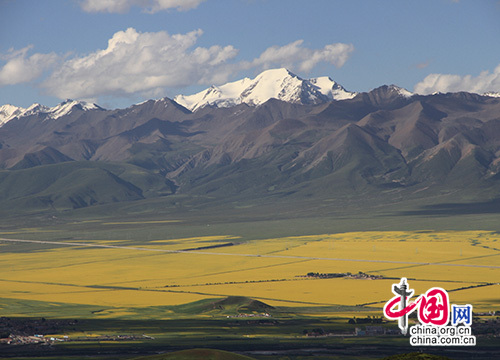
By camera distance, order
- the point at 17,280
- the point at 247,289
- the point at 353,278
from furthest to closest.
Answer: the point at 17,280
the point at 353,278
the point at 247,289

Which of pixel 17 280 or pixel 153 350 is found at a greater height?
pixel 17 280

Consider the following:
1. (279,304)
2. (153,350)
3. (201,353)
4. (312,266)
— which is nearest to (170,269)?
(312,266)

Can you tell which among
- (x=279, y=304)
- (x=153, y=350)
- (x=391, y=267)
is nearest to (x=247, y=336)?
(x=153, y=350)

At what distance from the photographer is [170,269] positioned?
200 meters

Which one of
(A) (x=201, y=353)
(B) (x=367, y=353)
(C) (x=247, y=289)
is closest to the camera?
(A) (x=201, y=353)

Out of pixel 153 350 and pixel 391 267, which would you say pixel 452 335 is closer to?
pixel 153 350

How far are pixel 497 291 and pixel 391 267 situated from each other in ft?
150

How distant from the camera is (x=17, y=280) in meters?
184

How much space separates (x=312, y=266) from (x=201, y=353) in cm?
12107

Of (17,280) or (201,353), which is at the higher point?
(17,280)

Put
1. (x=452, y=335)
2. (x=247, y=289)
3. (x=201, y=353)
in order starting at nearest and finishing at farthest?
(x=452, y=335), (x=201, y=353), (x=247, y=289)

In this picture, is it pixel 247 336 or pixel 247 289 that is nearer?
pixel 247 336

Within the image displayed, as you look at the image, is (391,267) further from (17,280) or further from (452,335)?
(452,335)

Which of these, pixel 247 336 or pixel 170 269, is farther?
pixel 170 269
